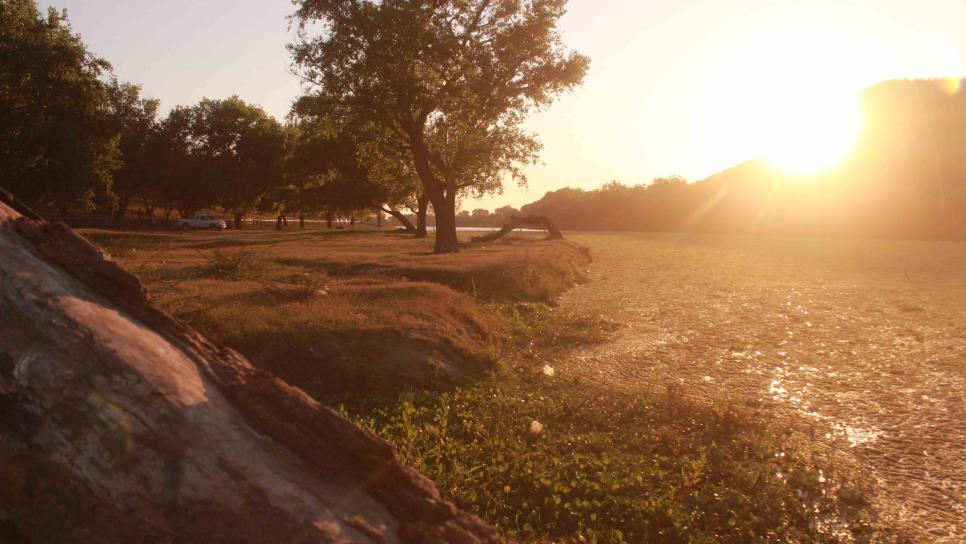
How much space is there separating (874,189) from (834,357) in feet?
173

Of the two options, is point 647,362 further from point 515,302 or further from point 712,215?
point 712,215

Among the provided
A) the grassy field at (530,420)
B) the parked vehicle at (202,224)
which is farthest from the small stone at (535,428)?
the parked vehicle at (202,224)

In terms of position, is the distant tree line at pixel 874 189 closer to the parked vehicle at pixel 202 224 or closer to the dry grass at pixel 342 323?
the dry grass at pixel 342 323

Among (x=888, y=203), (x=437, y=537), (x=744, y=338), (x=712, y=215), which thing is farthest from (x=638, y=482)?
(x=712, y=215)

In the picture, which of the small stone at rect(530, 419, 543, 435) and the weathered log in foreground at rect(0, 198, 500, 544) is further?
the small stone at rect(530, 419, 543, 435)

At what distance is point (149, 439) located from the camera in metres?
2.38

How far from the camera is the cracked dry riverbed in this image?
5.66 m

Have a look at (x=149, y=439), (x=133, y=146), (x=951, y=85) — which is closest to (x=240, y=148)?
(x=133, y=146)

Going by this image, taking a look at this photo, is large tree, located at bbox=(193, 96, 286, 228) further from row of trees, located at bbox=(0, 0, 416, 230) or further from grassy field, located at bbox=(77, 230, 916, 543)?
grassy field, located at bbox=(77, 230, 916, 543)

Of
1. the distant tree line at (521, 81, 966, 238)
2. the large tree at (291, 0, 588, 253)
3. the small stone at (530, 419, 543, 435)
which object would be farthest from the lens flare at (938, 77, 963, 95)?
the small stone at (530, 419, 543, 435)

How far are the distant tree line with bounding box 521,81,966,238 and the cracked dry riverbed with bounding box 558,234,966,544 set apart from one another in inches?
1298

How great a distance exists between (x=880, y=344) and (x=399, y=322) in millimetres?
8090

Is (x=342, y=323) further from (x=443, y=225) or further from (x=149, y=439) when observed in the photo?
(x=443, y=225)

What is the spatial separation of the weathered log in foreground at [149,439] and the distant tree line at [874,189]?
54044 mm
